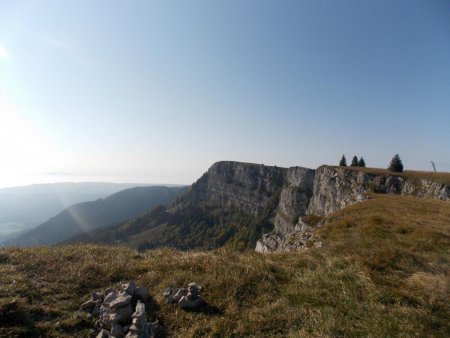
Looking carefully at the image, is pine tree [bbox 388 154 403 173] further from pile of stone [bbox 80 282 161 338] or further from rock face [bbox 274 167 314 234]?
rock face [bbox 274 167 314 234]

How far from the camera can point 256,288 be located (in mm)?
8195

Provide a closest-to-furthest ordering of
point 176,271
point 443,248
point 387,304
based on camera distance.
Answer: point 387,304 < point 176,271 < point 443,248

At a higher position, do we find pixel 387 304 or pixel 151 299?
pixel 387 304

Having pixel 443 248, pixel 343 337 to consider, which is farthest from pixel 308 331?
pixel 443 248

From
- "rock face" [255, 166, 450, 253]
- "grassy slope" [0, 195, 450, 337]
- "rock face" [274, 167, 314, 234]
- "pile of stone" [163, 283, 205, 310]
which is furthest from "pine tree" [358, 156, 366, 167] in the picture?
A: "pile of stone" [163, 283, 205, 310]

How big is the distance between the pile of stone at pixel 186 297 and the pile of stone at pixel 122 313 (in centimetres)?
74

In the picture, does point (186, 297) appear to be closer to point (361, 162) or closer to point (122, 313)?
point (122, 313)

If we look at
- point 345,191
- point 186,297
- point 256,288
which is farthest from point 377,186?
point 186,297

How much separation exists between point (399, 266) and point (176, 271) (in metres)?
8.59

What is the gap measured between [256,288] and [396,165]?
7375cm

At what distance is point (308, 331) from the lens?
19.3ft

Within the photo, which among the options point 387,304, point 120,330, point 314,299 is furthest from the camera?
point 314,299

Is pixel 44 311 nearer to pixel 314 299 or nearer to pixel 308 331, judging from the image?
pixel 308 331

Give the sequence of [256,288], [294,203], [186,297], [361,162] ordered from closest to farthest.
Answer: [186,297] → [256,288] → [361,162] → [294,203]
